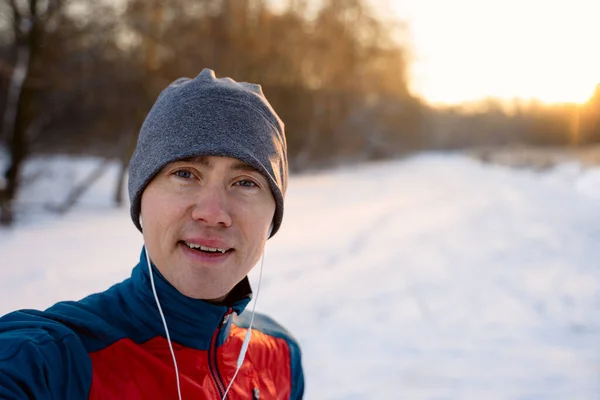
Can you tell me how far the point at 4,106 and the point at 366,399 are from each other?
316 inches

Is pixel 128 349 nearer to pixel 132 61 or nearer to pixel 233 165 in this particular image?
pixel 233 165

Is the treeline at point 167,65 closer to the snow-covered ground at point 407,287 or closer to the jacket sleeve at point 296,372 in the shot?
the snow-covered ground at point 407,287

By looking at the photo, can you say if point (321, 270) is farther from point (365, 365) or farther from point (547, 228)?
point (547, 228)

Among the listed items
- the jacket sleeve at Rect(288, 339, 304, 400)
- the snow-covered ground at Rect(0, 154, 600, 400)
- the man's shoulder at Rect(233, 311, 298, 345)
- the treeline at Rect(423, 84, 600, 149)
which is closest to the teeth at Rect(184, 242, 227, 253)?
the man's shoulder at Rect(233, 311, 298, 345)

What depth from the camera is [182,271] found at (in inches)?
51.5

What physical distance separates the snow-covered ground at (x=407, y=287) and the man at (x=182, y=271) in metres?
1.88

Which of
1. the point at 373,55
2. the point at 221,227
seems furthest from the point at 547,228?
the point at 373,55

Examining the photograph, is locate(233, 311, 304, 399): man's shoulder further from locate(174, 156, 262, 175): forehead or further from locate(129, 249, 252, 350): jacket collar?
locate(174, 156, 262, 175): forehead

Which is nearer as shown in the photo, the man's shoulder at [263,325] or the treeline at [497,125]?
the man's shoulder at [263,325]

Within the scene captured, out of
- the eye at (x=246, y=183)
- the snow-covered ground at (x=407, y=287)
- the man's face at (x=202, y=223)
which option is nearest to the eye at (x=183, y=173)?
the man's face at (x=202, y=223)

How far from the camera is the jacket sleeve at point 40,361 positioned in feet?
3.47

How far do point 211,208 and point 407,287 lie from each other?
4.37 metres

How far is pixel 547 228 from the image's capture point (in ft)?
27.4

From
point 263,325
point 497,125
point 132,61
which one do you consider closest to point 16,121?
point 132,61
